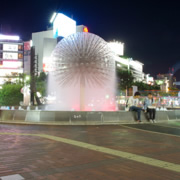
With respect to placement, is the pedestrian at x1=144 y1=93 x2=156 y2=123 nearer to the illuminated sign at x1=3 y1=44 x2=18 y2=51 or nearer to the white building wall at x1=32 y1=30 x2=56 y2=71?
the illuminated sign at x1=3 y1=44 x2=18 y2=51

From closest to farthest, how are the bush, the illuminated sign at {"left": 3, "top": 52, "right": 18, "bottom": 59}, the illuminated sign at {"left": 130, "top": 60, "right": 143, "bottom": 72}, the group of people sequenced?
the group of people
the bush
the illuminated sign at {"left": 3, "top": 52, "right": 18, "bottom": 59}
the illuminated sign at {"left": 130, "top": 60, "right": 143, "bottom": 72}

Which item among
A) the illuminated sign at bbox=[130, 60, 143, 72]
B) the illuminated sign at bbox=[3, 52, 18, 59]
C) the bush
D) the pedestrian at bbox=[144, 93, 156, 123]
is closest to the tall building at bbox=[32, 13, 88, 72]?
the illuminated sign at bbox=[3, 52, 18, 59]

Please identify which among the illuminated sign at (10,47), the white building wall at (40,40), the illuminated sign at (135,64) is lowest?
the illuminated sign at (10,47)

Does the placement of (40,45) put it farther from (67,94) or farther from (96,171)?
(96,171)

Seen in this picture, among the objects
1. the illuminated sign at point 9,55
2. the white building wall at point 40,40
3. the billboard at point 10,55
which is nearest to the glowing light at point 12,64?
the billboard at point 10,55

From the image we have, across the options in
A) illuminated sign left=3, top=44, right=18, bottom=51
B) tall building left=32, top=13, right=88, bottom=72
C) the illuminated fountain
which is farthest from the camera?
tall building left=32, top=13, right=88, bottom=72

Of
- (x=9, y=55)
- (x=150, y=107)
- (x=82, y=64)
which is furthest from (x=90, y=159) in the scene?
(x=9, y=55)

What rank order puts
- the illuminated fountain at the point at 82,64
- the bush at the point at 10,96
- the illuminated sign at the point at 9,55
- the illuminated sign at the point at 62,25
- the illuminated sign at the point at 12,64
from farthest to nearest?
1. the illuminated sign at the point at 62,25
2. the illuminated sign at the point at 9,55
3. the illuminated sign at the point at 12,64
4. the bush at the point at 10,96
5. the illuminated fountain at the point at 82,64

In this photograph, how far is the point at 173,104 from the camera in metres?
33.3

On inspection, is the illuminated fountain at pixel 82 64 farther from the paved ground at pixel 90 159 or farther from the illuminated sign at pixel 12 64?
the illuminated sign at pixel 12 64

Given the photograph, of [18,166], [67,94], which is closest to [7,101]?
[67,94]

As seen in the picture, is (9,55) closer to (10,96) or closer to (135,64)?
(10,96)

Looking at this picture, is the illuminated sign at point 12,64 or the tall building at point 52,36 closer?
the illuminated sign at point 12,64

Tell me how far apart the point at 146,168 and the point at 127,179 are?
33.4 inches
